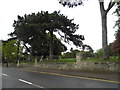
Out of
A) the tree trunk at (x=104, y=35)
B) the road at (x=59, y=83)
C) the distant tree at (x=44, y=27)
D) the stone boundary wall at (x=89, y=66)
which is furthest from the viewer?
the distant tree at (x=44, y=27)

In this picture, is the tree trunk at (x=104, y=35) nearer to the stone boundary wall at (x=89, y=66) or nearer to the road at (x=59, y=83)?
the stone boundary wall at (x=89, y=66)

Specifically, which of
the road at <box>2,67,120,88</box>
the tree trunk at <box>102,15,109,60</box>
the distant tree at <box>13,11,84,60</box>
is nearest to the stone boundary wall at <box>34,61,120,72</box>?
the tree trunk at <box>102,15,109,60</box>

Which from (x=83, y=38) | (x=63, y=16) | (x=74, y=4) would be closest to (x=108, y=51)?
(x=74, y=4)

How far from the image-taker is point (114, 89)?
655 cm

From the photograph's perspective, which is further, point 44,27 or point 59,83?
point 44,27

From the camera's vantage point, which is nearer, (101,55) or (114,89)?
(114,89)

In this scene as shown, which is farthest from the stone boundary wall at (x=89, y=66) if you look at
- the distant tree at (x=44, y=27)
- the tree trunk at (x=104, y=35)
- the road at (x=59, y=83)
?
the distant tree at (x=44, y=27)

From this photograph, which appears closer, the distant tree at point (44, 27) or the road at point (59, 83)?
the road at point (59, 83)

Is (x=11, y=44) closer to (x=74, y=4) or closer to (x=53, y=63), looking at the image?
(x=53, y=63)

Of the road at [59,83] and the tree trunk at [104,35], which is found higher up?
the tree trunk at [104,35]

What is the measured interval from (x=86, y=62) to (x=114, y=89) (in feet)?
28.8

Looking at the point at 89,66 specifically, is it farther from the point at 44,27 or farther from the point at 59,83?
the point at 44,27

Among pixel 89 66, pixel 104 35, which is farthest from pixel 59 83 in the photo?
pixel 104 35

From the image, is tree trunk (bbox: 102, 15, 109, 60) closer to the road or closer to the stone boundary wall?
the stone boundary wall
